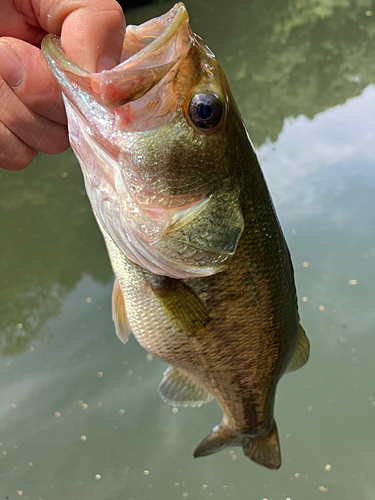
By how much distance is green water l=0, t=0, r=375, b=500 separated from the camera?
233cm

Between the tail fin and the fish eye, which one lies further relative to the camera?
the tail fin

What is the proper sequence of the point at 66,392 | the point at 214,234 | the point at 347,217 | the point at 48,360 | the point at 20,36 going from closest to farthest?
the point at 214,234
the point at 20,36
the point at 66,392
the point at 48,360
the point at 347,217

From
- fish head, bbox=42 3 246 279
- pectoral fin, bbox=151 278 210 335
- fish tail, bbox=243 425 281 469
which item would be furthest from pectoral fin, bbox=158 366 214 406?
fish head, bbox=42 3 246 279

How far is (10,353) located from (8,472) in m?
0.85

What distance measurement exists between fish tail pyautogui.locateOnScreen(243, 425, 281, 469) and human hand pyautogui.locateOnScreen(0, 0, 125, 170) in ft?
4.25

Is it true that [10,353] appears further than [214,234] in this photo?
Yes

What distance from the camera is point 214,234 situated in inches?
37.7

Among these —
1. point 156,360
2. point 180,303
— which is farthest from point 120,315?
point 156,360

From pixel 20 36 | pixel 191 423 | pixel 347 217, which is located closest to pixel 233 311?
pixel 20 36

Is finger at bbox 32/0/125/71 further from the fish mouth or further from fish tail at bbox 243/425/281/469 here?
fish tail at bbox 243/425/281/469

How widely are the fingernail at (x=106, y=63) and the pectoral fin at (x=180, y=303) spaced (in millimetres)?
543

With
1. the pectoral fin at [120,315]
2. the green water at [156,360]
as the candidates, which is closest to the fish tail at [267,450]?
the pectoral fin at [120,315]

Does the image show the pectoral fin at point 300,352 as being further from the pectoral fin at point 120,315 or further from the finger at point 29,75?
the finger at point 29,75

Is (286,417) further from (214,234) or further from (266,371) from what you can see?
(214,234)
